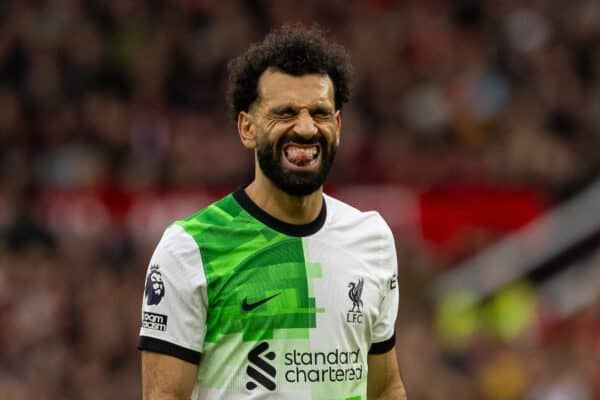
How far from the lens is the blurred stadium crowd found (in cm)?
1205

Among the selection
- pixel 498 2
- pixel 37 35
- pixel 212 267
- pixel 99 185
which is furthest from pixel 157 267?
pixel 498 2

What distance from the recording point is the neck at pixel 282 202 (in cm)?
505

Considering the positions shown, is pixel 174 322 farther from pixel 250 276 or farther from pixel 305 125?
pixel 305 125

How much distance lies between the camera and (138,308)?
12375 millimetres

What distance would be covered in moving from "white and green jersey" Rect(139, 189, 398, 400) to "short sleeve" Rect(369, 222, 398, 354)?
13cm

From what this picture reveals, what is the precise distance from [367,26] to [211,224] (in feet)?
35.5

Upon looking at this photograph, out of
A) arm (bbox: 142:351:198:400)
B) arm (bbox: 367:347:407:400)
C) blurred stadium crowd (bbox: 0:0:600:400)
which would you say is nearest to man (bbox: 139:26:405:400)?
arm (bbox: 142:351:198:400)

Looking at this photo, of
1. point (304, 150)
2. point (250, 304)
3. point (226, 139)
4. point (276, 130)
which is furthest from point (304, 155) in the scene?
point (226, 139)

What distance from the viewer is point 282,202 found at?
5.06 m

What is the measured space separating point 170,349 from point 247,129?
746 millimetres

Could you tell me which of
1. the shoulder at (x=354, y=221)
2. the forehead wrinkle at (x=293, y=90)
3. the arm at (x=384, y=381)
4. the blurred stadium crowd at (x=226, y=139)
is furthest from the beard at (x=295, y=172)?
the blurred stadium crowd at (x=226, y=139)

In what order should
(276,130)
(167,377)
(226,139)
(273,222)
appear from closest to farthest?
(167,377)
(276,130)
(273,222)
(226,139)

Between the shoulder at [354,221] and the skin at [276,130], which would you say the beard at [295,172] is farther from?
the shoulder at [354,221]

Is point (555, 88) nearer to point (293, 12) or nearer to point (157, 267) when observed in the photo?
point (293, 12)
